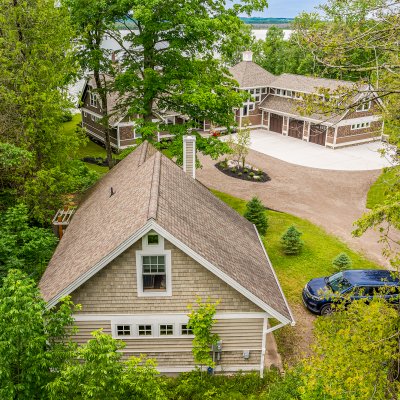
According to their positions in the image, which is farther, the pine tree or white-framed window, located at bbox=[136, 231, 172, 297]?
the pine tree

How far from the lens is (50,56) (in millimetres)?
20375

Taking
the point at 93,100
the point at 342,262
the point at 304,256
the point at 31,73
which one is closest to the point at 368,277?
the point at 342,262

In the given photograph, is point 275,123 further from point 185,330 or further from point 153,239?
point 153,239

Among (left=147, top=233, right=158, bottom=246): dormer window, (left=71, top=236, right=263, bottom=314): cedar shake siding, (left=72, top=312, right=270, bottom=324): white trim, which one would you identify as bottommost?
(left=72, top=312, right=270, bottom=324): white trim

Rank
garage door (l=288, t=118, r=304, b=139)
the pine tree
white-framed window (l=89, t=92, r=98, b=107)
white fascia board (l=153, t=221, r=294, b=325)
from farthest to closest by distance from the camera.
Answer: garage door (l=288, t=118, r=304, b=139) < white-framed window (l=89, t=92, r=98, b=107) < the pine tree < white fascia board (l=153, t=221, r=294, b=325)

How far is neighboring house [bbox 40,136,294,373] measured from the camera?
12.5 metres

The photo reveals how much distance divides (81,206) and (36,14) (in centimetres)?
914

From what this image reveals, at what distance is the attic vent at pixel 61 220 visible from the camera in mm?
19812

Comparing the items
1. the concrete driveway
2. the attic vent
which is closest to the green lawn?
the attic vent

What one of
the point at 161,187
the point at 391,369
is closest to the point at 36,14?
the point at 161,187

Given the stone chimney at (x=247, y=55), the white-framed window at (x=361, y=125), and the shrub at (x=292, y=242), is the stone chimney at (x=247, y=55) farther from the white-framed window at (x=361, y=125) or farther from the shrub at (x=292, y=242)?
the shrub at (x=292, y=242)

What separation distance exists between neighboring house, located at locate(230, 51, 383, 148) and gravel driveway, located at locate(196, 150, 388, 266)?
25.5ft

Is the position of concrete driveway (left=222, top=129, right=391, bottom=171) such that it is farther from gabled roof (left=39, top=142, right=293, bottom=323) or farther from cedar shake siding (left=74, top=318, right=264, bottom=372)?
cedar shake siding (left=74, top=318, right=264, bottom=372)

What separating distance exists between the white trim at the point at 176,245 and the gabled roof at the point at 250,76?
3897 centimetres
